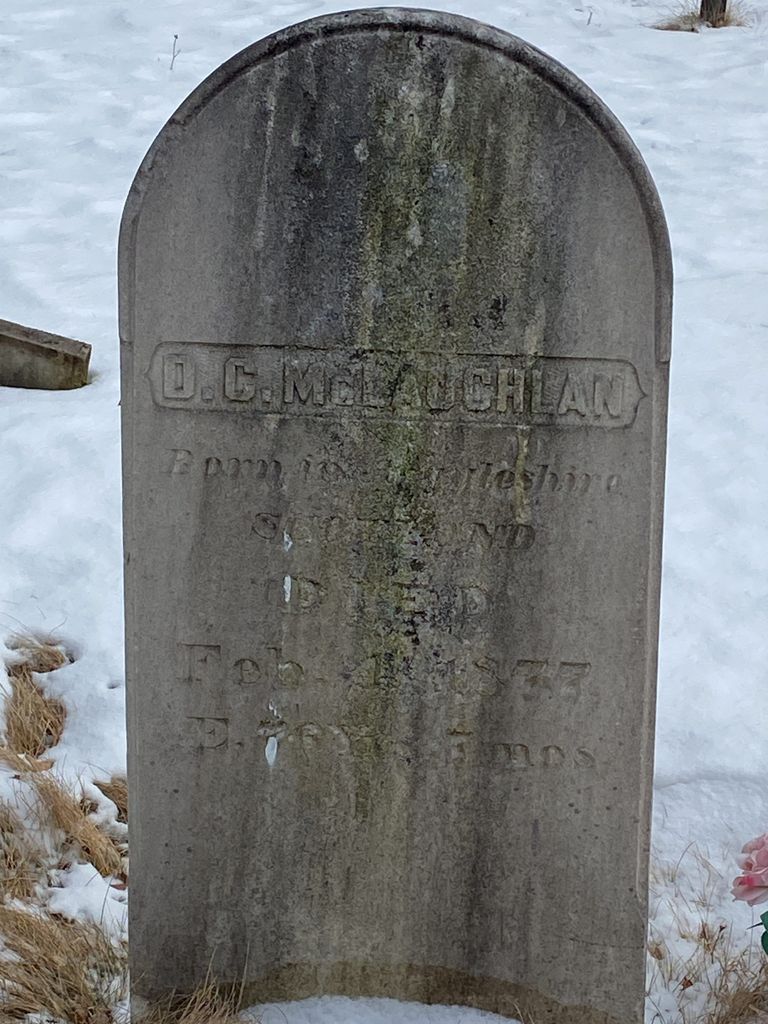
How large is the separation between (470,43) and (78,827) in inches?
74.3

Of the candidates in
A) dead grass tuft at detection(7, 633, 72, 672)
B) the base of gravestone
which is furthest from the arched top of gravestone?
dead grass tuft at detection(7, 633, 72, 672)

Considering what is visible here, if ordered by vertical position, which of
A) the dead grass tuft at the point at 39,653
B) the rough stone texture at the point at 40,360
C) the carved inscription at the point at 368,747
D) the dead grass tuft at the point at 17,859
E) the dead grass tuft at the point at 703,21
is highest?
the dead grass tuft at the point at 703,21

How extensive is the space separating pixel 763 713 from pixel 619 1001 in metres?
1.16

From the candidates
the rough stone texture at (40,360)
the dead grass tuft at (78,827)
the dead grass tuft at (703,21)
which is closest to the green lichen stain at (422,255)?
the dead grass tuft at (78,827)

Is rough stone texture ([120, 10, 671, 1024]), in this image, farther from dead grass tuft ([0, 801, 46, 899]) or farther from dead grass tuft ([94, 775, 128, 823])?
dead grass tuft ([94, 775, 128, 823])

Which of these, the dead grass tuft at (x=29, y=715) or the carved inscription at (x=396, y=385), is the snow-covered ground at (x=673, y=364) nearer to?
the dead grass tuft at (x=29, y=715)

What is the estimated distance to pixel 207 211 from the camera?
6.25 feet

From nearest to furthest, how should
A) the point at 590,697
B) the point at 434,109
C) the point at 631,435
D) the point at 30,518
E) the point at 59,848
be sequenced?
the point at 434,109, the point at 631,435, the point at 590,697, the point at 59,848, the point at 30,518

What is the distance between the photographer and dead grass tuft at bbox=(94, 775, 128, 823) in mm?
2920

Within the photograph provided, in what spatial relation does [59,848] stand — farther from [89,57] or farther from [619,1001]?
[89,57]

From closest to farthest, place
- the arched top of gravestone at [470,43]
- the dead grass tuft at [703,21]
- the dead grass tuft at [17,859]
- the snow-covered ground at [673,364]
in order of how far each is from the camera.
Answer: the arched top of gravestone at [470,43] < the dead grass tuft at [17,859] < the snow-covered ground at [673,364] < the dead grass tuft at [703,21]

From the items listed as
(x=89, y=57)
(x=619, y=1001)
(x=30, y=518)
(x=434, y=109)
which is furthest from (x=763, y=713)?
(x=89, y=57)

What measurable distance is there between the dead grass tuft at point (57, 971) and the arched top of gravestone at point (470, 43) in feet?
4.65

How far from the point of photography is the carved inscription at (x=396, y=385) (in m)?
1.94
